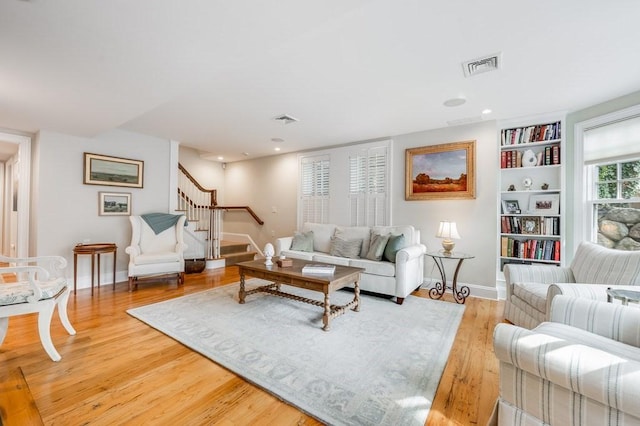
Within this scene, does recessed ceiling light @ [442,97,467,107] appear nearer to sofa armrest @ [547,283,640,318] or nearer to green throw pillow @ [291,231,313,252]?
sofa armrest @ [547,283,640,318]

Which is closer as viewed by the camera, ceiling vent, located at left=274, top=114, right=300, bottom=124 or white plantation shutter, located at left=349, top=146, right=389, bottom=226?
ceiling vent, located at left=274, top=114, right=300, bottom=124

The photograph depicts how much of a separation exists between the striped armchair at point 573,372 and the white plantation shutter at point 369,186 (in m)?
3.27

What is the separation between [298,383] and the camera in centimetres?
181

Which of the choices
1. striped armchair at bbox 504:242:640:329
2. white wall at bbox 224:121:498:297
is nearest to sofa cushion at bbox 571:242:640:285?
striped armchair at bbox 504:242:640:329

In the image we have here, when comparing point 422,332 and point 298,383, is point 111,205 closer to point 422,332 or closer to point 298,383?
point 298,383

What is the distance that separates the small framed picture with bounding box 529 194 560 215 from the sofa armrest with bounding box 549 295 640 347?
2.41 metres

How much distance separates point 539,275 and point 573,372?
6.64 ft

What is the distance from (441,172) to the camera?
4168 millimetres

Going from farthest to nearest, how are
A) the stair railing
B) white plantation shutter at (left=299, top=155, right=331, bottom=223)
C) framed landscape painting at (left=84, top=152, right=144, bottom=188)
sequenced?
the stair railing, white plantation shutter at (left=299, top=155, right=331, bottom=223), framed landscape painting at (left=84, top=152, right=144, bottom=188)

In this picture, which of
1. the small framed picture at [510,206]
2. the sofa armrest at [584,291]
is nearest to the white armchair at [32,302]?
the sofa armrest at [584,291]

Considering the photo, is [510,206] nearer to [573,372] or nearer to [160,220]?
[573,372]

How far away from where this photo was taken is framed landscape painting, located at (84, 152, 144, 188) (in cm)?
411

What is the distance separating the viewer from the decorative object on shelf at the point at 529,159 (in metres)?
3.62

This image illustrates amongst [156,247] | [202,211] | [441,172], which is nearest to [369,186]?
[441,172]
